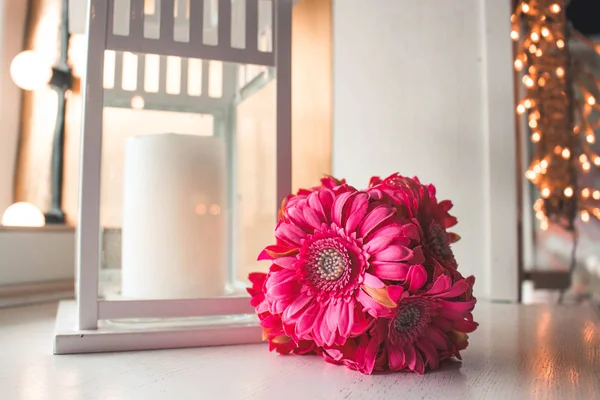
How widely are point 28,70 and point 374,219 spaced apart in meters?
0.69

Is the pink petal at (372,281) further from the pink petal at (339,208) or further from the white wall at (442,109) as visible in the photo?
the white wall at (442,109)

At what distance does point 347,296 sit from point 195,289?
18 cm

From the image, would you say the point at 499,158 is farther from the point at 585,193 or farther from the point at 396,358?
the point at 396,358

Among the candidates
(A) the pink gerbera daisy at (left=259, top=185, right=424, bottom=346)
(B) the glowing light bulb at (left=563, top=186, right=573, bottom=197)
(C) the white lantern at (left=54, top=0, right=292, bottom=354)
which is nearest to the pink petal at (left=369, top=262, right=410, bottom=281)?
(A) the pink gerbera daisy at (left=259, top=185, right=424, bottom=346)

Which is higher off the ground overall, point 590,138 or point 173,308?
point 590,138

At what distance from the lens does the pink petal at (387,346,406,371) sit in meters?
0.39

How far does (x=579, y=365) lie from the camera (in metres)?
0.42

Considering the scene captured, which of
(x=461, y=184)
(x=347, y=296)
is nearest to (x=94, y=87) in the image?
(x=347, y=296)

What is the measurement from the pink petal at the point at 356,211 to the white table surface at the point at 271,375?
0.11 m

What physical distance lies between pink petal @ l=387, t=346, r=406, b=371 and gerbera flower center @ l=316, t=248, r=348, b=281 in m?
0.07

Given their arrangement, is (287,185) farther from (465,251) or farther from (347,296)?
(465,251)

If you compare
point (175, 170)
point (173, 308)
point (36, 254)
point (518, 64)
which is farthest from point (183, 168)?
point (518, 64)

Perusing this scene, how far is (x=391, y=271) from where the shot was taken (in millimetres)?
367

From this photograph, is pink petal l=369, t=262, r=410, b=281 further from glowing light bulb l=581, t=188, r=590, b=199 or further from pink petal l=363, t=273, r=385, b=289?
glowing light bulb l=581, t=188, r=590, b=199
